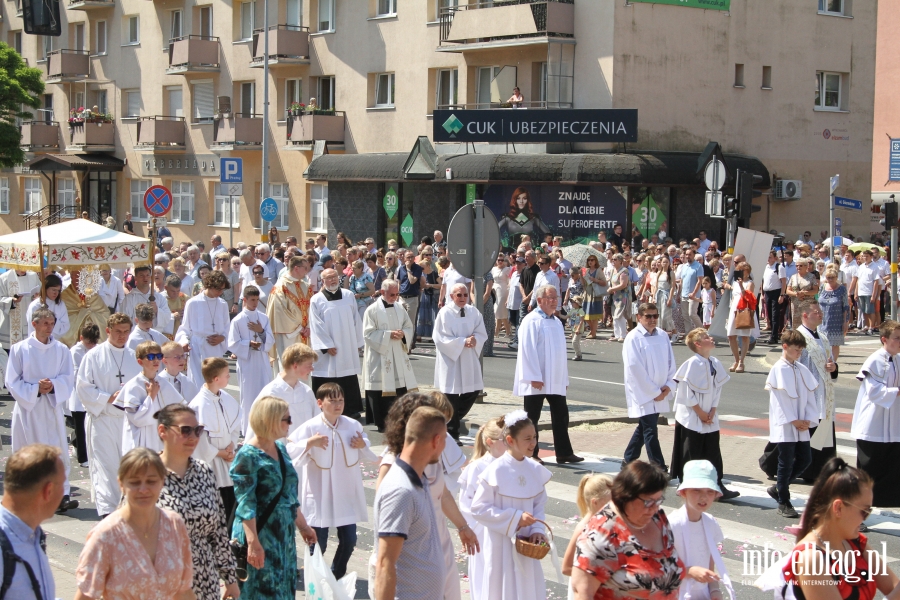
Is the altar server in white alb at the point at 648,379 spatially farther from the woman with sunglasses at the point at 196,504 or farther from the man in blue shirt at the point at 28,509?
the man in blue shirt at the point at 28,509

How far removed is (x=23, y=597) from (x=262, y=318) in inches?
335

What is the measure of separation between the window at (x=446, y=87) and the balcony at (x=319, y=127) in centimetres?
410

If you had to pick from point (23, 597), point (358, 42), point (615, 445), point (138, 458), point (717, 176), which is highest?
point (358, 42)

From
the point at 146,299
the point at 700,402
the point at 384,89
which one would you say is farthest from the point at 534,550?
the point at 384,89

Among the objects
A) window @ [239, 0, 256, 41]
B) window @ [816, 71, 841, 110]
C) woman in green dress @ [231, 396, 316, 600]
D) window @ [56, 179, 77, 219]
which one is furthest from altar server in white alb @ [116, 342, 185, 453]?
window @ [56, 179, 77, 219]

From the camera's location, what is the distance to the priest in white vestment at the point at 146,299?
49.0ft

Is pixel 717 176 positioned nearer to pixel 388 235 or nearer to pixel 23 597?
pixel 23 597

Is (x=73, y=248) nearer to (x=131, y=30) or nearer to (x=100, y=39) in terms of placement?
(x=131, y=30)

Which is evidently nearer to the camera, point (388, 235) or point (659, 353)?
point (659, 353)

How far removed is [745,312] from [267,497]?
48.5 feet

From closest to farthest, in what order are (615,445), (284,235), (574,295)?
(615,445) < (574,295) < (284,235)

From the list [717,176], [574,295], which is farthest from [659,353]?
[574,295]

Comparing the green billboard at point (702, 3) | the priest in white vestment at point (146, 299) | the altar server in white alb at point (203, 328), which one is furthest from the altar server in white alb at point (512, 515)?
the green billboard at point (702, 3)

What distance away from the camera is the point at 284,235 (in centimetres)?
4175
